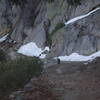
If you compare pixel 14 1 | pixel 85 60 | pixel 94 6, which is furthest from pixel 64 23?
pixel 85 60

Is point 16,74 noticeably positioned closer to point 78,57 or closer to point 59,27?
point 78,57

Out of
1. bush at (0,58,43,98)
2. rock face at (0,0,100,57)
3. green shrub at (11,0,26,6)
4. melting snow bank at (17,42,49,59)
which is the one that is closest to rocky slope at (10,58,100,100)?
bush at (0,58,43,98)

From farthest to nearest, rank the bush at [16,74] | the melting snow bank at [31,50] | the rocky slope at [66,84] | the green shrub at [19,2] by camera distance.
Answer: the green shrub at [19,2]
the melting snow bank at [31,50]
the bush at [16,74]
the rocky slope at [66,84]

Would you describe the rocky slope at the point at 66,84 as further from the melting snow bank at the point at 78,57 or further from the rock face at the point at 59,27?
the rock face at the point at 59,27

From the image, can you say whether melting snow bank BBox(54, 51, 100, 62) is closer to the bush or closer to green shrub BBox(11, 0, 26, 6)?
the bush

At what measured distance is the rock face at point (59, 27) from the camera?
20344mm

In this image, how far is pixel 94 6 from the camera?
23.4 metres

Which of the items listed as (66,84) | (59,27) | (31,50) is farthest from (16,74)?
(31,50)

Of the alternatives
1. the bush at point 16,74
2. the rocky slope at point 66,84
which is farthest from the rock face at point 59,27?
the bush at point 16,74

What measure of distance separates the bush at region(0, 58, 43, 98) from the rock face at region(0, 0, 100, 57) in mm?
6186

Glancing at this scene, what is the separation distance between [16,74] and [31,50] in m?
12.7

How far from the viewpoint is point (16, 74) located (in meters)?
11.8

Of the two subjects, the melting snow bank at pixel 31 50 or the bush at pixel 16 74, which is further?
the melting snow bank at pixel 31 50

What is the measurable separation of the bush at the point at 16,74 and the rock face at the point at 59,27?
6186 millimetres
